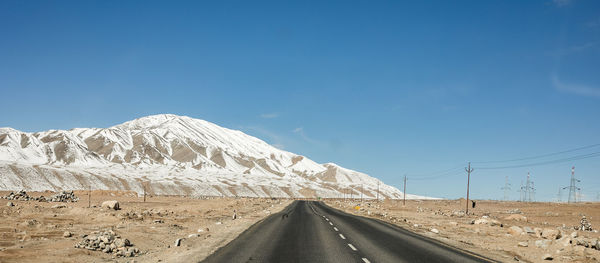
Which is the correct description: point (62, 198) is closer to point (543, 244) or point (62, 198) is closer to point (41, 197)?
point (41, 197)

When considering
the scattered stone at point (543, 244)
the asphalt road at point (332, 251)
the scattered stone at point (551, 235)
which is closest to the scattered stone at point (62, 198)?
the asphalt road at point (332, 251)

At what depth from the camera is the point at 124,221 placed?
31.4 metres

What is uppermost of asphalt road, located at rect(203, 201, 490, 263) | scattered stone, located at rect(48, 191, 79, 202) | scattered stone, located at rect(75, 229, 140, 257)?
asphalt road, located at rect(203, 201, 490, 263)

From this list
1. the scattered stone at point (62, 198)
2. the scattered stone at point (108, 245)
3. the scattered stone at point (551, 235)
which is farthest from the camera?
the scattered stone at point (62, 198)

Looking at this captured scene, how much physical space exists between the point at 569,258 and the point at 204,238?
16377 millimetres

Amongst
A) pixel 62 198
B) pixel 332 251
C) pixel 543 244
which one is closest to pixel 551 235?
pixel 543 244

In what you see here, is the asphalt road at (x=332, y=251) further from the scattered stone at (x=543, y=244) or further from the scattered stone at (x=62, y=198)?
the scattered stone at (x=62, y=198)

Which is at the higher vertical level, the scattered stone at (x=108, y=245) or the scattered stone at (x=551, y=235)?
the scattered stone at (x=551, y=235)

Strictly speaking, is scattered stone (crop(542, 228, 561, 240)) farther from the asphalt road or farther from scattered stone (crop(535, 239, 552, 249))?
the asphalt road

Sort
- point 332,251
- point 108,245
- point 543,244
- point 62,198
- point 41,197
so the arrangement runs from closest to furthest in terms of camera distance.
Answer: point 332,251 → point 108,245 → point 543,244 → point 41,197 → point 62,198

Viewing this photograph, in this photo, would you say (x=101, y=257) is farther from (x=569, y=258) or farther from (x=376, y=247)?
(x=569, y=258)

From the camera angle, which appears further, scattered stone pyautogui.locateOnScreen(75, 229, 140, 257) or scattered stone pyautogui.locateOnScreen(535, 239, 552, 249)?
scattered stone pyautogui.locateOnScreen(535, 239, 552, 249)

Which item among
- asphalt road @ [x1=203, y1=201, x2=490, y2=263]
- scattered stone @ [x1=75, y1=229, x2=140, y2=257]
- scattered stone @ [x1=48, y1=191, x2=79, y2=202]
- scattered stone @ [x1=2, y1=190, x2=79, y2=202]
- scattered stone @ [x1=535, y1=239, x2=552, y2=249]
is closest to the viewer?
asphalt road @ [x1=203, y1=201, x2=490, y2=263]

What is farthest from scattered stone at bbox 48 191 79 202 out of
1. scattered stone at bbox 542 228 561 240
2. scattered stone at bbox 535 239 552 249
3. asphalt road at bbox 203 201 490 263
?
scattered stone at bbox 535 239 552 249
